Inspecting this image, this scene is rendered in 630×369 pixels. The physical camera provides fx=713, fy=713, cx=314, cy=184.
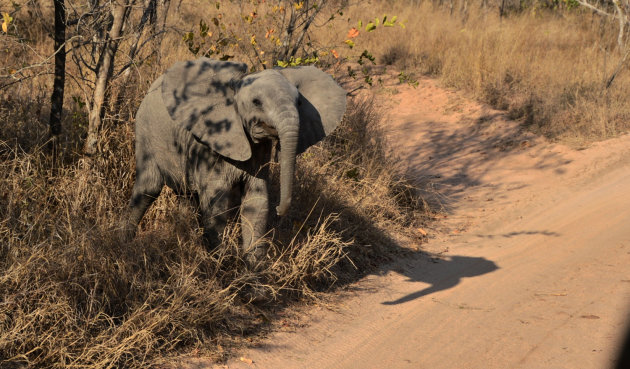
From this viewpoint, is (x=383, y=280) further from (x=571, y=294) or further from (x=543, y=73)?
(x=543, y=73)

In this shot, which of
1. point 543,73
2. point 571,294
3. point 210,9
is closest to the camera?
point 571,294

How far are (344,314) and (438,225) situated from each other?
2668 millimetres

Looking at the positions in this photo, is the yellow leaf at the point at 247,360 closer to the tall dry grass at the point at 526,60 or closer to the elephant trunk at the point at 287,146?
the elephant trunk at the point at 287,146

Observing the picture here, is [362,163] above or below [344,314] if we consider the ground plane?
above

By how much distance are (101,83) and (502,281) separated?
3.62m

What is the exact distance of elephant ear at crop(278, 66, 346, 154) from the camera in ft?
15.6

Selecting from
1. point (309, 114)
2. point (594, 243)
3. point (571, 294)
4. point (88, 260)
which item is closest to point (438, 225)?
point (594, 243)

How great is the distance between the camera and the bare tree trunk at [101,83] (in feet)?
18.4

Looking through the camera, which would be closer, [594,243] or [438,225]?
[594,243]

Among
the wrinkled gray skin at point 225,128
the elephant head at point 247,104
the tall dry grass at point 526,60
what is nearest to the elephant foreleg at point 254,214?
the wrinkled gray skin at point 225,128

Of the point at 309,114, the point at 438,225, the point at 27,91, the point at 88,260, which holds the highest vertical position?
the point at 309,114

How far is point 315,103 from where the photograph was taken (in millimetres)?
4832

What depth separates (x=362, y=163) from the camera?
727cm

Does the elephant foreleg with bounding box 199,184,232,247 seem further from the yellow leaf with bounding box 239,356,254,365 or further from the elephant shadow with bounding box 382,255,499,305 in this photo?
the elephant shadow with bounding box 382,255,499,305
